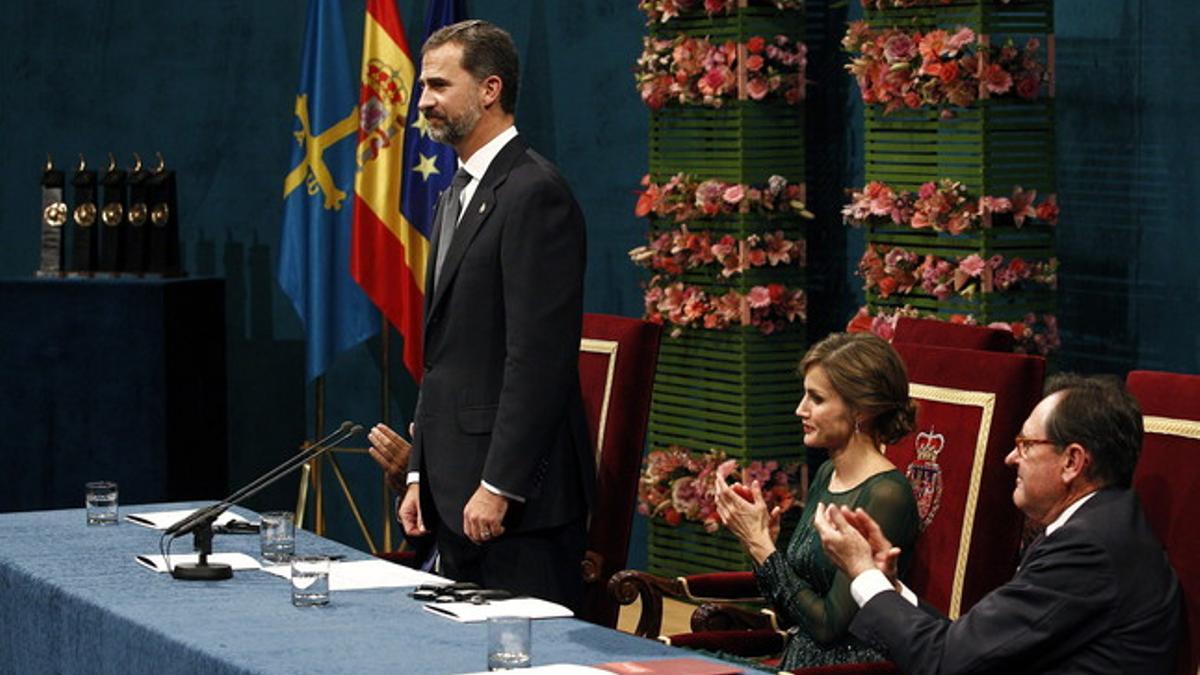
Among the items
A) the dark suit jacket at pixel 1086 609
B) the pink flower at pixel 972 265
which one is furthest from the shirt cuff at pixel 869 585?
the pink flower at pixel 972 265

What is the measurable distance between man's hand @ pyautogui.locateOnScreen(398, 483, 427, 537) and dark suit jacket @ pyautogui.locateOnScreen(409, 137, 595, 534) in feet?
0.05

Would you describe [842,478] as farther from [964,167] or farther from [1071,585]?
[964,167]

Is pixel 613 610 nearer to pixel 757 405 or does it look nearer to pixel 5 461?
pixel 757 405

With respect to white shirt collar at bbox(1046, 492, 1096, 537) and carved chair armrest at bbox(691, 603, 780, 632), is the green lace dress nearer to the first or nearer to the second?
carved chair armrest at bbox(691, 603, 780, 632)

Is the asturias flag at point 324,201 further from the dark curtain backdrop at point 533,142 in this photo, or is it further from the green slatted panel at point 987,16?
the green slatted panel at point 987,16

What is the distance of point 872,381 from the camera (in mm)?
3854

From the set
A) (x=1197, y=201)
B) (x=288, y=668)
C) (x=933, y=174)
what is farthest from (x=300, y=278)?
(x=288, y=668)

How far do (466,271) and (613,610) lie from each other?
87 centimetres

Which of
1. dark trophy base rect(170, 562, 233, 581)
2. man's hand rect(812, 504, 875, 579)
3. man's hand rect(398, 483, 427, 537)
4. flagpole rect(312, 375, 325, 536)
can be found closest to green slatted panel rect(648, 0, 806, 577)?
flagpole rect(312, 375, 325, 536)

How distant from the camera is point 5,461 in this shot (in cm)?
789

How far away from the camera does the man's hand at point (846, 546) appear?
3432mm

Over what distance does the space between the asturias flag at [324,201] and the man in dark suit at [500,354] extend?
11.6ft

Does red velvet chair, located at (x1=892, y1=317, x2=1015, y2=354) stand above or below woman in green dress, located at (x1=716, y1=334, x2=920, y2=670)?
above

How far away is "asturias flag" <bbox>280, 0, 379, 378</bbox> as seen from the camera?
7852mm
